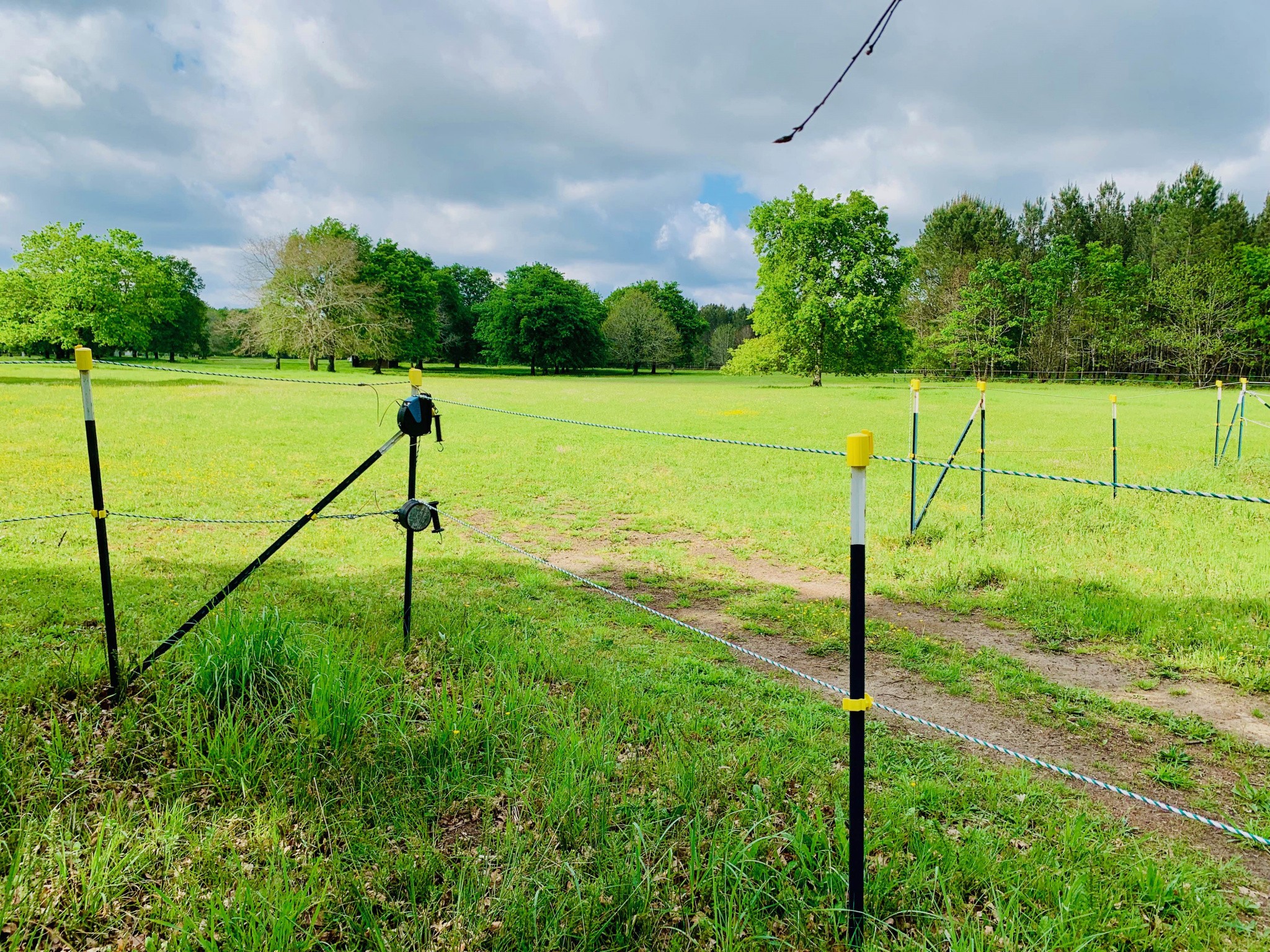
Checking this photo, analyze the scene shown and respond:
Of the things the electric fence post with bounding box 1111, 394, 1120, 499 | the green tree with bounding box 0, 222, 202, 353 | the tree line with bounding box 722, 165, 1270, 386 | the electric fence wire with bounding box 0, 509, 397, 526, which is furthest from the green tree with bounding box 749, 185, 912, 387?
the electric fence wire with bounding box 0, 509, 397, 526

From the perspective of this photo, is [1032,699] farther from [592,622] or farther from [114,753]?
[114,753]

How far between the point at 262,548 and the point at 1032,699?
283 inches

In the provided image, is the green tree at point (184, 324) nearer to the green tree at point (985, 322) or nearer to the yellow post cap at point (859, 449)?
the green tree at point (985, 322)

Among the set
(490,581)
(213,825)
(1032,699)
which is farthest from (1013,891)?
(490,581)

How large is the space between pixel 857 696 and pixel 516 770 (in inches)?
67.5

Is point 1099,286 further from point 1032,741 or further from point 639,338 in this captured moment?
point 1032,741

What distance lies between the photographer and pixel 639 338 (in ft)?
269

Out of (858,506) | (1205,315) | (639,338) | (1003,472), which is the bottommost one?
(1003,472)

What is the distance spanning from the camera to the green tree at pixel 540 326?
69500 mm

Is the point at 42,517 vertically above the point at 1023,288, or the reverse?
the point at 1023,288

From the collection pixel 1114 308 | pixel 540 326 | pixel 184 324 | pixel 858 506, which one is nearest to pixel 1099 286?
pixel 1114 308

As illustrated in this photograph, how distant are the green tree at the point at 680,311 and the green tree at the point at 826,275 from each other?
4521cm

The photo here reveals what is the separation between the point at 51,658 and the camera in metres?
4.11

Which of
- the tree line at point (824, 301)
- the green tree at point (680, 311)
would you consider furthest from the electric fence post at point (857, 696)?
the green tree at point (680, 311)
